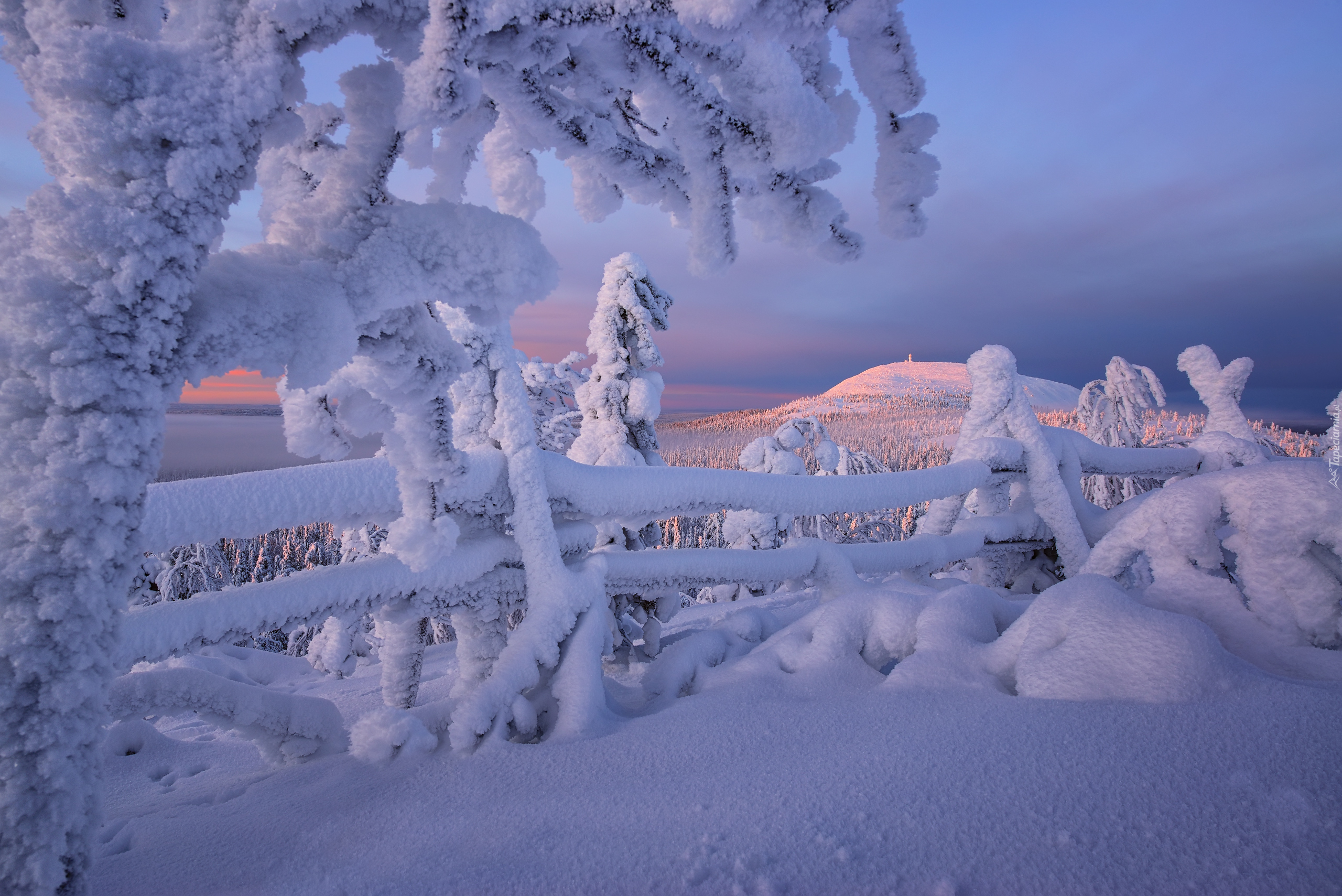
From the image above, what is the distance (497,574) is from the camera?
275 centimetres

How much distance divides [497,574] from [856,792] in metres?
1.82

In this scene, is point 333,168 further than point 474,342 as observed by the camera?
No

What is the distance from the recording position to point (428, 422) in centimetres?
195

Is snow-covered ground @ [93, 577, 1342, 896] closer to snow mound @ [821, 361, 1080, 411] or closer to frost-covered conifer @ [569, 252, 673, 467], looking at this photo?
frost-covered conifer @ [569, 252, 673, 467]

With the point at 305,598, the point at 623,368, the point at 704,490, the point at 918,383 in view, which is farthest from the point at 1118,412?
the point at 918,383

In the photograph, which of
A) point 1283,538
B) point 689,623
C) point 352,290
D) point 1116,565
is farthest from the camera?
point 689,623

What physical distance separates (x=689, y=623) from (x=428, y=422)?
3.70m

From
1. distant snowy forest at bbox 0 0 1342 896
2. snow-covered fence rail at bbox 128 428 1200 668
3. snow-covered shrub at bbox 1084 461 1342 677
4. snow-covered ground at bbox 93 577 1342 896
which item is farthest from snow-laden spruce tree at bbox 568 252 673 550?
snow-covered shrub at bbox 1084 461 1342 677

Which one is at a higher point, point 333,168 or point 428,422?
point 333,168

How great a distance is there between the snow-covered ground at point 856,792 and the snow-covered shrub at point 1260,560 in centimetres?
47

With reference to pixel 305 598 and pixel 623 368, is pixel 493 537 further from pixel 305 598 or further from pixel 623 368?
pixel 623 368

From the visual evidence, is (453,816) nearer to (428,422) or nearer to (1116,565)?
(428,422)

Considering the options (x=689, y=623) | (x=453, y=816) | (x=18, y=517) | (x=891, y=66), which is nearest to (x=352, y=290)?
(x=18, y=517)

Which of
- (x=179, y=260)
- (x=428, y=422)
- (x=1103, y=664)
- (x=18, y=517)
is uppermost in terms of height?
(x=179, y=260)
